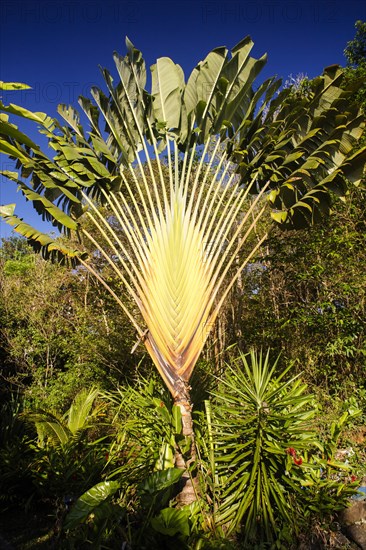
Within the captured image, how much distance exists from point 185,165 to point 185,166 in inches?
4.4

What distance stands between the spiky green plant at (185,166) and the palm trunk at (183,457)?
0.02 m

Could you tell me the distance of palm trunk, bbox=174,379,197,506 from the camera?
369 cm

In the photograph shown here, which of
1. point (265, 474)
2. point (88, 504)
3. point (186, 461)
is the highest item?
point (265, 474)

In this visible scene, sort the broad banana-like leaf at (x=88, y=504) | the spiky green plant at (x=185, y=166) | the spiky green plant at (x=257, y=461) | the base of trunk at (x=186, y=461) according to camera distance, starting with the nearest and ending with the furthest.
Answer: the broad banana-like leaf at (x=88, y=504) → the spiky green plant at (x=257, y=461) → the base of trunk at (x=186, y=461) → the spiky green plant at (x=185, y=166)

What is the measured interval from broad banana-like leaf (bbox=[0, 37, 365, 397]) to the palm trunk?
35 mm

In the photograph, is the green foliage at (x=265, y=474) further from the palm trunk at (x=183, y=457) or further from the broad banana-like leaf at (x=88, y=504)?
the broad banana-like leaf at (x=88, y=504)

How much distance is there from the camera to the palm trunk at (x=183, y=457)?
3.69 metres

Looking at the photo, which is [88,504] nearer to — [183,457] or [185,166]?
[183,457]

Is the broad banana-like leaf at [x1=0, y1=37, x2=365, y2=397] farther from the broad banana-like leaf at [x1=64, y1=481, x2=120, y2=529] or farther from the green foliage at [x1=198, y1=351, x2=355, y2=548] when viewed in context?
the broad banana-like leaf at [x1=64, y1=481, x2=120, y2=529]

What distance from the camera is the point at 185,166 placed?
489 centimetres

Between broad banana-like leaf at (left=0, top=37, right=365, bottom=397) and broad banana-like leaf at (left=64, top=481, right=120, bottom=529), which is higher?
broad banana-like leaf at (left=0, top=37, right=365, bottom=397)

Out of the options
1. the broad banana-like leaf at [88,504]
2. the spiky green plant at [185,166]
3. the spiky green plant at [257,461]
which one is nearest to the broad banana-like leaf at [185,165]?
the spiky green plant at [185,166]

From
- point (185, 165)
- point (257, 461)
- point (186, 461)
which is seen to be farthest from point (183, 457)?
point (185, 165)

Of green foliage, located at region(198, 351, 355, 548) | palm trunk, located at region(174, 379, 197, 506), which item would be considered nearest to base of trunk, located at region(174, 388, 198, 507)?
palm trunk, located at region(174, 379, 197, 506)
